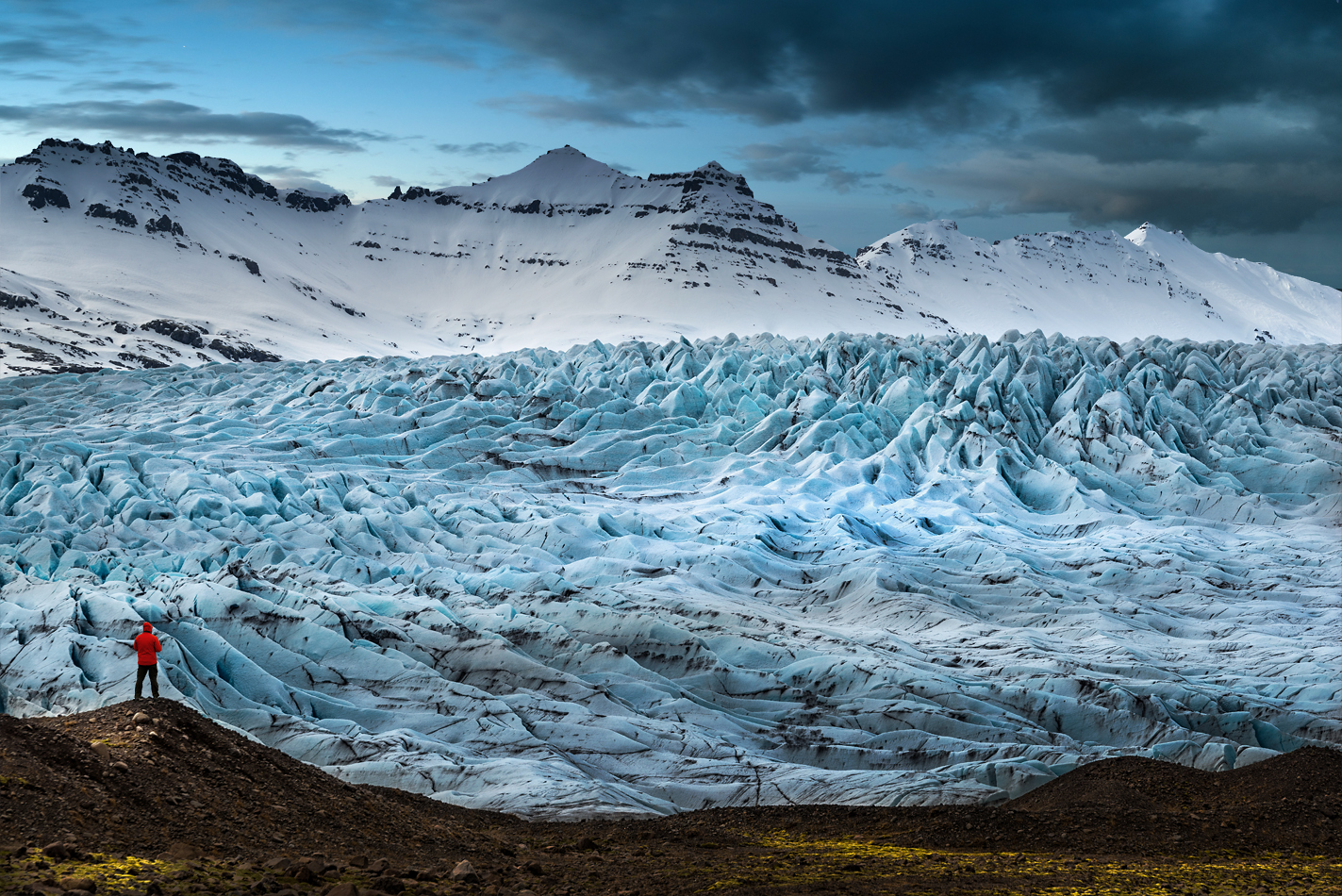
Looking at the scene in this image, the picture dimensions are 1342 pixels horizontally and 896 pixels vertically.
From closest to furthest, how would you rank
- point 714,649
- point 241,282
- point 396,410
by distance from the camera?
point 714,649, point 396,410, point 241,282

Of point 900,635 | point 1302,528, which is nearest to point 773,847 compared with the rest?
point 900,635

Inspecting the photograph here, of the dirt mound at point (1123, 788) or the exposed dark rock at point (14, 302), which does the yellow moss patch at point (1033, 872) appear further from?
the exposed dark rock at point (14, 302)

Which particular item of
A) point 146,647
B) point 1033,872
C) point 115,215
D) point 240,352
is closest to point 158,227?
point 115,215

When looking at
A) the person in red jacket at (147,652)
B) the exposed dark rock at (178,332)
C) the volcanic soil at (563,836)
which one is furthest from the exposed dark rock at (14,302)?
the volcanic soil at (563,836)

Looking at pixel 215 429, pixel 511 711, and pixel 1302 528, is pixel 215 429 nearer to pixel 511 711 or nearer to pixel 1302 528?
pixel 511 711

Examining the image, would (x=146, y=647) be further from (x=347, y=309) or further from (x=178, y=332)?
(x=347, y=309)

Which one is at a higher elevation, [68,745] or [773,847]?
[68,745]
